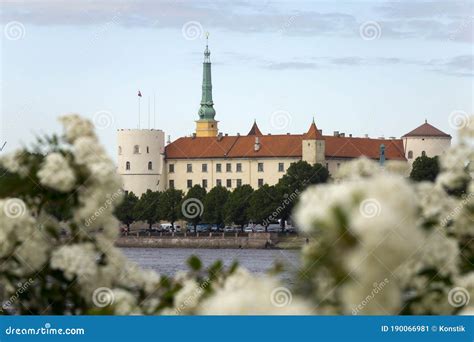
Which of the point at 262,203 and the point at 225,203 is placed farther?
the point at 225,203

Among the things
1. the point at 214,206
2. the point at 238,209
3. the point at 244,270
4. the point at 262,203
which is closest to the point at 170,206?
the point at 262,203

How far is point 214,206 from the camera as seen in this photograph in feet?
153

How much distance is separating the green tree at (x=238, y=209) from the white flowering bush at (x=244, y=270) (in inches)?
1601

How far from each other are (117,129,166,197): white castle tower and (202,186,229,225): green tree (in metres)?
2.45

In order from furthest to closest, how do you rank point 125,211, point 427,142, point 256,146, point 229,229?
point 256,146 < point 229,229 < point 427,142 < point 125,211

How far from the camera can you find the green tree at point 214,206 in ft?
151

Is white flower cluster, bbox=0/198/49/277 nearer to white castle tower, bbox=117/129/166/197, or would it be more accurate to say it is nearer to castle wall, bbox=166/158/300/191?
white castle tower, bbox=117/129/166/197

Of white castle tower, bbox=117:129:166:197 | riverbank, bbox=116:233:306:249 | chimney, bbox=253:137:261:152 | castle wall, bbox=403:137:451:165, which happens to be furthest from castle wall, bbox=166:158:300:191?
castle wall, bbox=403:137:451:165

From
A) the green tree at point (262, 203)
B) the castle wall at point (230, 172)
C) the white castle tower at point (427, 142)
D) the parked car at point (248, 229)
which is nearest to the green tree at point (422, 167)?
the white castle tower at point (427, 142)

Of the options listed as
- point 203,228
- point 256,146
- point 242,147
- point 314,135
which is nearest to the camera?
point 203,228

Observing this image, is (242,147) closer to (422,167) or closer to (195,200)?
(195,200)

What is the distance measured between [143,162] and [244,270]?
29.4 m
